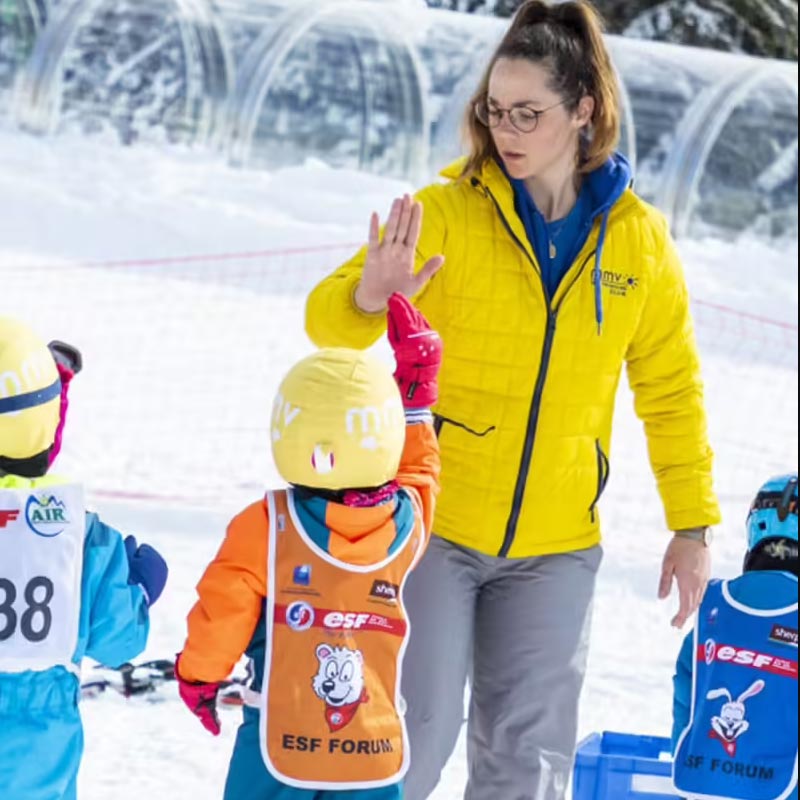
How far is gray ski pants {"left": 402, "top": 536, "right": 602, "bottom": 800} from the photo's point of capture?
11.2 ft

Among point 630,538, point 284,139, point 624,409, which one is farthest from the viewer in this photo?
point 284,139

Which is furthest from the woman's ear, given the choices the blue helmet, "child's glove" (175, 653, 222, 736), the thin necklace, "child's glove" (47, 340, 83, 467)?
"child's glove" (175, 653, 222, 736)

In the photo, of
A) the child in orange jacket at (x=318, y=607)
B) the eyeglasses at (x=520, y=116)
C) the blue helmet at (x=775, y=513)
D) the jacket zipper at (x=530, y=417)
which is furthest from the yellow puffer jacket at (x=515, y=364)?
the child in orange jacket at (x=318, y=607)

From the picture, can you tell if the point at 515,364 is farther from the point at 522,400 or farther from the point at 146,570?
the point at 146,570

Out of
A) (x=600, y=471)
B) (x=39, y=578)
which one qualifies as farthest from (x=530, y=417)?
(x=39, y=578)

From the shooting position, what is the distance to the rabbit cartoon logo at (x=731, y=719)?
3.37 metres

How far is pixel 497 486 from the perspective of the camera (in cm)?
349

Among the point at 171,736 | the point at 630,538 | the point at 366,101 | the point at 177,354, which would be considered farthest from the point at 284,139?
the point at 171,736

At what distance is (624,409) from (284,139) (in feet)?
19.6

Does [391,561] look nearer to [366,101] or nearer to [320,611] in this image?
[320,611]

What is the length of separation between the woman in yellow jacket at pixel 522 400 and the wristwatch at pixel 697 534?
4 centimetres

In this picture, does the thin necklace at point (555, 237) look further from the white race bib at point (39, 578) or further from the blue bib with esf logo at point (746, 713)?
the white race bib at point (39, 578)

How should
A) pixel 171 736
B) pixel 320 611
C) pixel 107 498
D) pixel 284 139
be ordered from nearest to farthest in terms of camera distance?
pixel 320 611 → pixel 171 736 → pixel 107 498 → pixel 284 139

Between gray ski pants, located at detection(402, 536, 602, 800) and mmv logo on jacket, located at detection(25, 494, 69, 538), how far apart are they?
2.43ft
